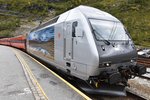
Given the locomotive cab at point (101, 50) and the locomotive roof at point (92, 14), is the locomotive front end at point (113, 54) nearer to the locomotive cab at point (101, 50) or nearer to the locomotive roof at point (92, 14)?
the locomotive cab at point (101, 50)

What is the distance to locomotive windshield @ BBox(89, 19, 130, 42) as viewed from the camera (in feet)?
30.5

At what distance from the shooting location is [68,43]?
10.3 metres

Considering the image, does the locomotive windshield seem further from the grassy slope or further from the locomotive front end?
the grassy slope

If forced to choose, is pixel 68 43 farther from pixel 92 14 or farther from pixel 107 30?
pixel 107 30

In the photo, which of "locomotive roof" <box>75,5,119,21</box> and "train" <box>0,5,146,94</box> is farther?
"locomotive roof" <box>75,5,119,21</box>

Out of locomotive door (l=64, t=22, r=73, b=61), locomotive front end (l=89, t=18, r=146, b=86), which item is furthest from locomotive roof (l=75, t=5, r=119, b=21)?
locomotive door (l=64, t=22, r=73, b=61)

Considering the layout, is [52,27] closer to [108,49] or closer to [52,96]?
[108,49]

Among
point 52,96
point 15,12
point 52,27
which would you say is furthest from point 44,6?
point 52,96

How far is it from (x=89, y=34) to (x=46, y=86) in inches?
98.8

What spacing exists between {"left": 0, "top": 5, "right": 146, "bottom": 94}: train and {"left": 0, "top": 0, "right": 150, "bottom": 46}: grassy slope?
26.2 metres

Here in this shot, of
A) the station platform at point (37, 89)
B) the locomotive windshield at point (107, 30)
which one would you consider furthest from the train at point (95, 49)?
the station platform at point (37, 89)

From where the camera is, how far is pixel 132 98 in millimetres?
9297

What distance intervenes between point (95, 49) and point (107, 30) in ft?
4.62

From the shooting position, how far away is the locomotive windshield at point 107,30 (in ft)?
30.5
